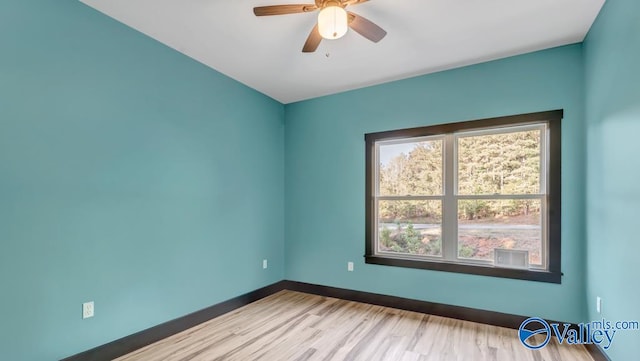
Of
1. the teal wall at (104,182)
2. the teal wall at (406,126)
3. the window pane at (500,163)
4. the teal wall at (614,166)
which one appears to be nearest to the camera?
the teal wall at (614,166)

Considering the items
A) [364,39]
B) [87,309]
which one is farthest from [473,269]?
[87,309]

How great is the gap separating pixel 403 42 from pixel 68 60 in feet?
8.96

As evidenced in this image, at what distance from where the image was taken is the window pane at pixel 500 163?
300 cm

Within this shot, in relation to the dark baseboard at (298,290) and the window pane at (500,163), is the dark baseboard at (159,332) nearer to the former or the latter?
the dark baseboard at (298,290)

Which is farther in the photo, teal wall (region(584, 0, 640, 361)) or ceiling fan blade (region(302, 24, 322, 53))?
ceiling fan blade (region(302, 24, 322, 53))

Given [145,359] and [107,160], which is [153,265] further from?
[107,160]

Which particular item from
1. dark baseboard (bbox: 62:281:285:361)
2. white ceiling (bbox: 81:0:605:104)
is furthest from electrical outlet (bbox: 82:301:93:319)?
white ceiling (bbox: 81:0:605:104)

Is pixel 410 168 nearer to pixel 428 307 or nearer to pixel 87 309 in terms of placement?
pixel 428 307

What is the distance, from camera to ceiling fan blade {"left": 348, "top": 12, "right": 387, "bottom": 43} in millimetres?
2012

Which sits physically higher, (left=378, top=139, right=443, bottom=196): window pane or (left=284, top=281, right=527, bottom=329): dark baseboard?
(left=378, top=139, right=443, bottom=196): window pane

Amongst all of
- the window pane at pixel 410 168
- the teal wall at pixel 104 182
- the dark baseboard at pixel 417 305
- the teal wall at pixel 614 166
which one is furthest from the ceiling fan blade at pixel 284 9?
the dark baseboard at pixel 417 305

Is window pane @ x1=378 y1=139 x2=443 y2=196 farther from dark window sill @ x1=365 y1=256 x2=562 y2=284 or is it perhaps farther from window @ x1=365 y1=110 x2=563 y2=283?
A: dark window sill @ x1=365 y1=256 x2=562 y2=284

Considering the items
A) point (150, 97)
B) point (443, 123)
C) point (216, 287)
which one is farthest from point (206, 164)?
point (443, 123)

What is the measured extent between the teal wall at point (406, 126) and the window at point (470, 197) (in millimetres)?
99
